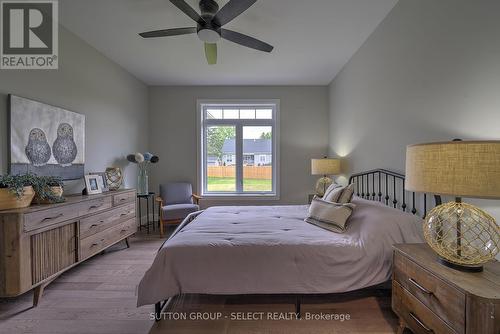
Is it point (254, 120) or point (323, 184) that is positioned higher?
point (254, 120)

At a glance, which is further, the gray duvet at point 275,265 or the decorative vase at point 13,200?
the decorative vase at point 13,200

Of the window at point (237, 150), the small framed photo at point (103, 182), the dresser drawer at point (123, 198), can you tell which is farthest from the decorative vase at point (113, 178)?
the window at point (237, 150)

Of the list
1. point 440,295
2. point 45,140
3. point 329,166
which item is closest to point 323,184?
point 329,166

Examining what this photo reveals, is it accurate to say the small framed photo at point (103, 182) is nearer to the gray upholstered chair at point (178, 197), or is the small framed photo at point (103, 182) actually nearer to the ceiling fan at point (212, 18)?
the gray upholstered chair at point (178, 197)

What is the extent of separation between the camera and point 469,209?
1.18m

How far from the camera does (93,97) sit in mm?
3115

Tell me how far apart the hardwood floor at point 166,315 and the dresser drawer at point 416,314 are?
0.93 feet

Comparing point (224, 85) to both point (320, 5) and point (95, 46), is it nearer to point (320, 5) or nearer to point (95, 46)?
point (95, 46)

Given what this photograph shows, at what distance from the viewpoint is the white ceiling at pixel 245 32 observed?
2279 mm

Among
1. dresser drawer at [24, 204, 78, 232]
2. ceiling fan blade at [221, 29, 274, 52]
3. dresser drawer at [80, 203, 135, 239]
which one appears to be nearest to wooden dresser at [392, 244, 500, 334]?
ceiling fan blade at [221, 29, 274, 52]

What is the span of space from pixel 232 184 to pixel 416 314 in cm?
363

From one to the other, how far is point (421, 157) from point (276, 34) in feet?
7.45

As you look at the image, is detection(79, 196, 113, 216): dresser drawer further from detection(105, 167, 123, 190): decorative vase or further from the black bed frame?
the black bed frame

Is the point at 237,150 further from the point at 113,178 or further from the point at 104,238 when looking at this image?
the point at 104,238
